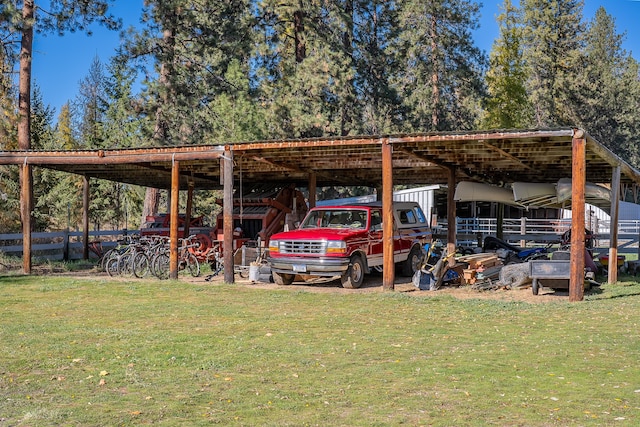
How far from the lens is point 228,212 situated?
50.0ft

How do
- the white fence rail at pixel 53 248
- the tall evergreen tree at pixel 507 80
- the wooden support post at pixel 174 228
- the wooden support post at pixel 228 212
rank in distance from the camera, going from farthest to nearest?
the tall evergreen tree at pixel 507 80
the white fence rail at pixel 53 248
the wooden support post at pixel 174 228
the wooden support post at pixel 228 212

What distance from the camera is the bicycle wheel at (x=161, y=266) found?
1645cm

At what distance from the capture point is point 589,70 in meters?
48.4

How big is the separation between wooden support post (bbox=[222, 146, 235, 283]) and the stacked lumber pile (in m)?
5.38

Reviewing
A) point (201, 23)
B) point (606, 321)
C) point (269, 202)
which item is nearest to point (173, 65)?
point (201, 23)

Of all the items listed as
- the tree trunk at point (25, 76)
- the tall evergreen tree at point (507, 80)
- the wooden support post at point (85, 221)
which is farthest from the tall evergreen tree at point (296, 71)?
the tall evergreen tree at point (507, 80)

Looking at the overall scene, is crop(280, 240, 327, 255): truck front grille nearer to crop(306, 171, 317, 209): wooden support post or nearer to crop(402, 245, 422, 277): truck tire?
crop(402, 245, 422, 277): truck tire

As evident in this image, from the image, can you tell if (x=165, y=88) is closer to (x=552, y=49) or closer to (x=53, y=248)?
(x=53, y=248)

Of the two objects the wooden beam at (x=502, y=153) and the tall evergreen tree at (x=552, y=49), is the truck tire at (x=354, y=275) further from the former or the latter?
the tall evergreen tree at (x=552, y=49)

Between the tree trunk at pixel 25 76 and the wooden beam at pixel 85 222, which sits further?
the wooden beam at pixel 85 222

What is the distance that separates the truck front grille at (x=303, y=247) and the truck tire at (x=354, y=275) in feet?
2.78

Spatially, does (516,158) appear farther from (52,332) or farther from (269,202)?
(52,332)

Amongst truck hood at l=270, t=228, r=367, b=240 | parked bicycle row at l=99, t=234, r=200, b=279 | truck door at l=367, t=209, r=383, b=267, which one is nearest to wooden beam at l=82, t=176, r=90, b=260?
parked bicycle row at l=99, t=234, r=200, b=279

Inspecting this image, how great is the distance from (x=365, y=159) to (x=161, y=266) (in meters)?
6.05
